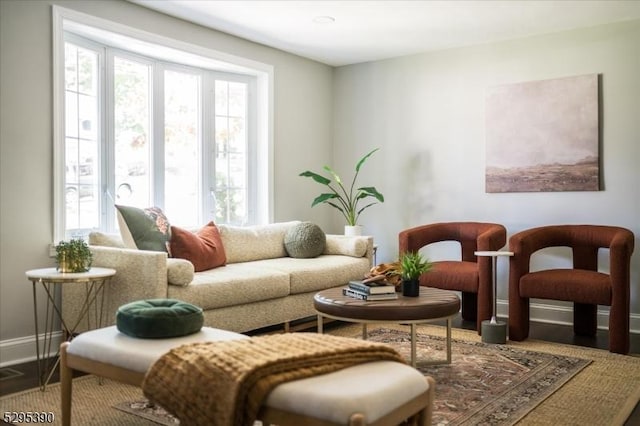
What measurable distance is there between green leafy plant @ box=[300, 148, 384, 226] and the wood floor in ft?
4.21

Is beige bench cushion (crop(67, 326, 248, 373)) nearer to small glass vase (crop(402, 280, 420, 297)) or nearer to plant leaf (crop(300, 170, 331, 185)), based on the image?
small glass vase (crop(402, 280, 420, 297))

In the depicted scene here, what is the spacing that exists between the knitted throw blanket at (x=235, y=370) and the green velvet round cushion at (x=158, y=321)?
0.27 metres

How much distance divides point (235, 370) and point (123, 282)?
1.83 metres

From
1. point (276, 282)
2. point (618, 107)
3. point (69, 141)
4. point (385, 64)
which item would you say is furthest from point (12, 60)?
point (618, 107)

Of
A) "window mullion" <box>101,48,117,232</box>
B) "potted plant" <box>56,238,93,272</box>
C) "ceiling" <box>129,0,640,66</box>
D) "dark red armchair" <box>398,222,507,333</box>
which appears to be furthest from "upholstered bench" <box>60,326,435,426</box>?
"ceiling" <box>129,0,640,66</box>

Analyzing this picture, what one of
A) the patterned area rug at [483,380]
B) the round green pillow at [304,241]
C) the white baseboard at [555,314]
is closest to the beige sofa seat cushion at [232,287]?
the round green pillow at [304,241]

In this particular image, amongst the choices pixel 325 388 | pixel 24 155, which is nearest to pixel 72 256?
pixel 24 155

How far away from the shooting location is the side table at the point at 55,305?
304 centimetres

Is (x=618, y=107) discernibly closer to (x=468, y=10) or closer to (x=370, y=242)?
(x=468, y=10)

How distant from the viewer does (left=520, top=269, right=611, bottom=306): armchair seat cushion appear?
12.6 ft

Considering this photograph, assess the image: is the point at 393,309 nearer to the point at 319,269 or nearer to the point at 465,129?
the point at 319,269

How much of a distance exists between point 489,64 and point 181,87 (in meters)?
2.64

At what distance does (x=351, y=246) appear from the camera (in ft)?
16.2

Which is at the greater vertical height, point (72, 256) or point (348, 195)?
point (348, 195)
